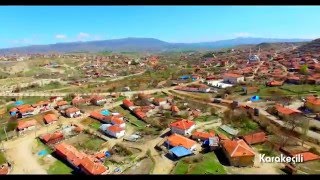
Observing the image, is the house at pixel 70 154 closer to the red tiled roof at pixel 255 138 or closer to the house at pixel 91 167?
the house at pixel 91 167

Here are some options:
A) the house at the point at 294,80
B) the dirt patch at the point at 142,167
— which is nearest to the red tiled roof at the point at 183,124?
the dirt patch at the point at 142,167

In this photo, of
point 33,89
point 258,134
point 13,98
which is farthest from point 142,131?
point 33,89

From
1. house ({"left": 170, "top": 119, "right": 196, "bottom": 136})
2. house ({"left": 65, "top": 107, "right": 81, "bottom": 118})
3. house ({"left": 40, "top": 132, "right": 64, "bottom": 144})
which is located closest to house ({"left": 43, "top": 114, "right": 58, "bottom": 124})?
house ({"left": 65, "top": 107, "right": 81, "bottom": 118})

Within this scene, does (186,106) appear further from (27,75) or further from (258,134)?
(27,75)

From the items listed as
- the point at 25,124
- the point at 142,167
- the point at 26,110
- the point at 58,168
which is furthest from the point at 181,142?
the point at 26,110

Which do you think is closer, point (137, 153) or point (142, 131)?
point (137, 153)

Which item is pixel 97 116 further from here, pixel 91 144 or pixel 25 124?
pixel 91 144
